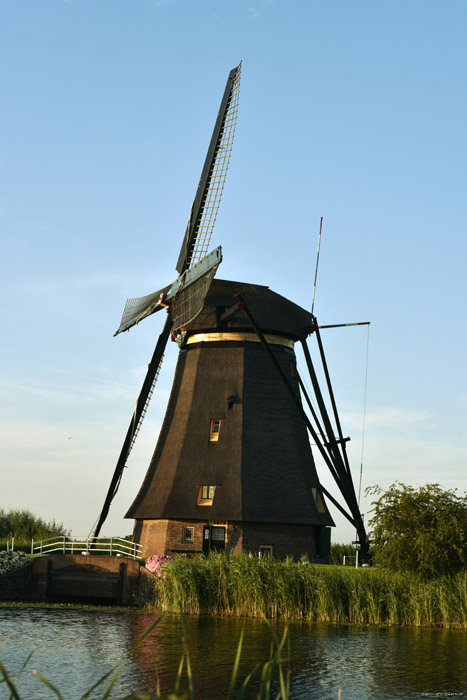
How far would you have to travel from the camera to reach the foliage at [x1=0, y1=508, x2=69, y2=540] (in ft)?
119

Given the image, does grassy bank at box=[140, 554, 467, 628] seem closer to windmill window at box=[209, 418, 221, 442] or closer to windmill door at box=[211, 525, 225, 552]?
windmill door at box=[211, 525, 225, 552]

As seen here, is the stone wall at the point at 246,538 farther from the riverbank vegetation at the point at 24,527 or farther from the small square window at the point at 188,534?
the riverbank vegetation at the point at 24,527

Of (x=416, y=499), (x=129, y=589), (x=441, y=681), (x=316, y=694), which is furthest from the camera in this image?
(x=129, y=589)

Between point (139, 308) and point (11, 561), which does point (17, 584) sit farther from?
point (139, 308)

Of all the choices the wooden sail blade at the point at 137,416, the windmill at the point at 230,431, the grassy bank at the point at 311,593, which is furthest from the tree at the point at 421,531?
the wooden sail blade at the point at 137,416

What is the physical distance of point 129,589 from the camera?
26875mm

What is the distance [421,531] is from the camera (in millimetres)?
22250

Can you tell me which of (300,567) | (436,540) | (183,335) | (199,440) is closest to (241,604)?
(300,567)

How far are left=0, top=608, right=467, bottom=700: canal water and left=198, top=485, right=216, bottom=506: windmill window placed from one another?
6.86 meters

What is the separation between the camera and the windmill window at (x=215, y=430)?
29000 millimetres

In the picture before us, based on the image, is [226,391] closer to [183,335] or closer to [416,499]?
[183,335]

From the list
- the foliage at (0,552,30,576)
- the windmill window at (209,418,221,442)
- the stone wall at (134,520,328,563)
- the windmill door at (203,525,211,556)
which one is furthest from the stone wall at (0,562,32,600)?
the windmill window at (209,418,221,442)

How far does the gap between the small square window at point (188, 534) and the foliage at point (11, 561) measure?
5215 millimetres

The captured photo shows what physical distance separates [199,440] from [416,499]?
345 inches
